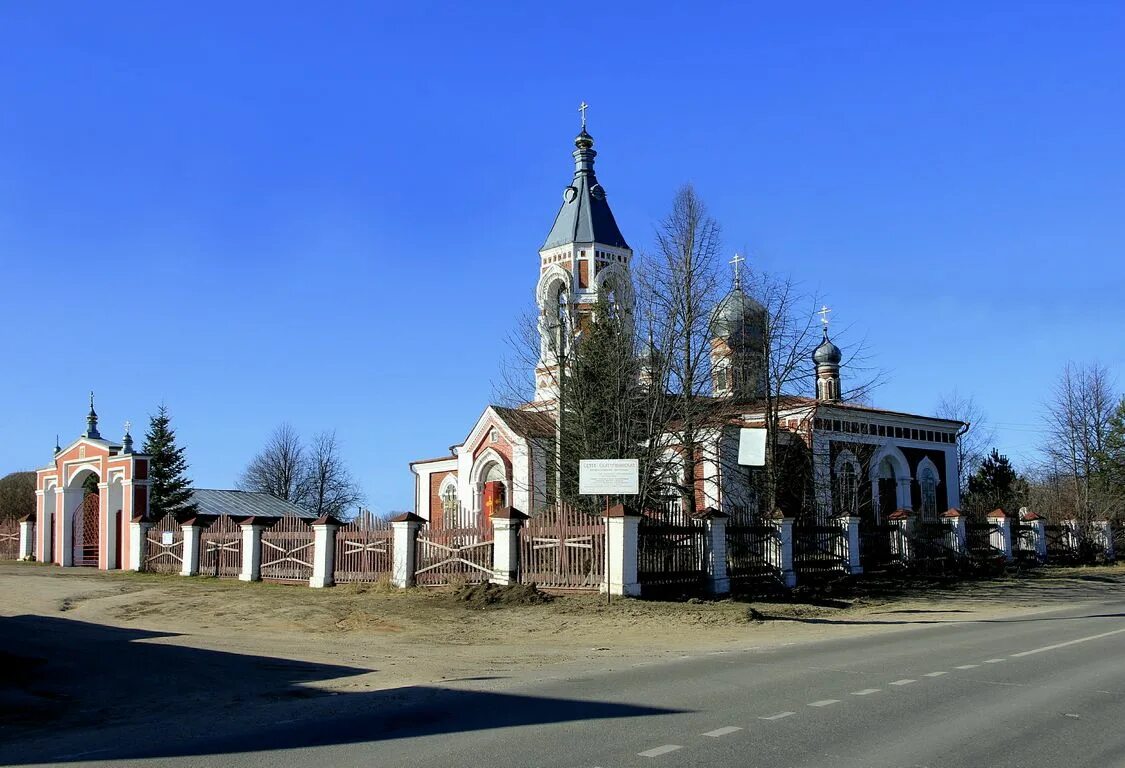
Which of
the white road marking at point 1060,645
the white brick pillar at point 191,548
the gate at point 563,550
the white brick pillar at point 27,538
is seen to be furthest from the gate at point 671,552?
the white brick pillar at point 27,538

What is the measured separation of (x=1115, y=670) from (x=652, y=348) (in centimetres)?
1689

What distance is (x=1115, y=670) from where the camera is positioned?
450 inches

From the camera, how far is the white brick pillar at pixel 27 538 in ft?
142

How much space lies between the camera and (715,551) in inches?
901

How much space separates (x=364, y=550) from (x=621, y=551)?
26.5ft

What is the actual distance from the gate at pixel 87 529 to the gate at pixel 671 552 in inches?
1085

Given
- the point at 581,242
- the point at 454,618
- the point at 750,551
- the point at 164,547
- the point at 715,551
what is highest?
the point at 581,242

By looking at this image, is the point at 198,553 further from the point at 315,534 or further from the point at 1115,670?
the point at 1115,670

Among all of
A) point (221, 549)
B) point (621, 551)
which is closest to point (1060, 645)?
point (621, 551)

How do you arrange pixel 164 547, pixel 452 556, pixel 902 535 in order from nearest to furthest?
pixel 452 556, pixel 902 535, pixel 164 547

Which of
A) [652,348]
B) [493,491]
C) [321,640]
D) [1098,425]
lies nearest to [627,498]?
[652,348]

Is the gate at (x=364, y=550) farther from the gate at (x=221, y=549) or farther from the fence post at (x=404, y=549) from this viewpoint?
the gate at (x=221, y=549)

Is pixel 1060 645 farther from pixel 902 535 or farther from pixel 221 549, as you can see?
pixel 221 549

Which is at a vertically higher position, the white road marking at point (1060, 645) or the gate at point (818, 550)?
the gate at point (818, 550)
